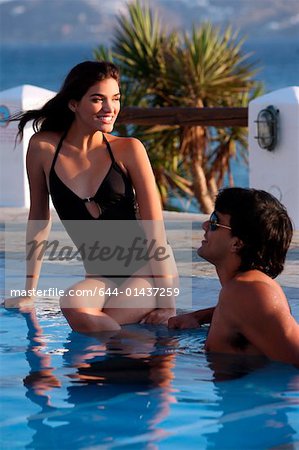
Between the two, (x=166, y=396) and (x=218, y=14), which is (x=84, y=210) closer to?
(x=166, y=396)

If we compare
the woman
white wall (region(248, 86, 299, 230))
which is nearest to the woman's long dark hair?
the woman

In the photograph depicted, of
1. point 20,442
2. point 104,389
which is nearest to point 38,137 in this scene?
point 104,389

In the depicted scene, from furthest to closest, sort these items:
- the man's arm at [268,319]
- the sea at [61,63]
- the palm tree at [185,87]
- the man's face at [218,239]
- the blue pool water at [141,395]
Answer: the sea at [61,63] → the palm tree at [185,87] → the man's face at [218,239] → the man's arm at [268,319] → the blue pool water at [141,395]

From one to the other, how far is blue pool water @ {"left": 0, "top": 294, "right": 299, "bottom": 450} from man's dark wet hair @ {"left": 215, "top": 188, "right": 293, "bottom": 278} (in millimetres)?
402

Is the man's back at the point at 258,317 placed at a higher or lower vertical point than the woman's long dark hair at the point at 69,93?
lower

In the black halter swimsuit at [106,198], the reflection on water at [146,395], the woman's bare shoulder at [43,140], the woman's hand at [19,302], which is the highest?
the woman's bare shoulder at [43,140]

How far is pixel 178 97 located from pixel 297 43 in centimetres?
10976

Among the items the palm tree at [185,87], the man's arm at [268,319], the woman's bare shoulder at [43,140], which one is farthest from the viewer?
the palm tree at [185,87]

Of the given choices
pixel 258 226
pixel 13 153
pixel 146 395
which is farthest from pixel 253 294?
pixel 13 153

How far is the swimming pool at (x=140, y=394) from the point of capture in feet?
10.6

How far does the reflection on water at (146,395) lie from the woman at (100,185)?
0.14 m

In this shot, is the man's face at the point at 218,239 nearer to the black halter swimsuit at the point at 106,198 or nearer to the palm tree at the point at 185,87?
the black halter swimsuit at the point at 106,198

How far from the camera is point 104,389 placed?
12.2 feet

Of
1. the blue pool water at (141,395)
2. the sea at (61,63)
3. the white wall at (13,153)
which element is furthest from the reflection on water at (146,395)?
the sea at (61,63)
